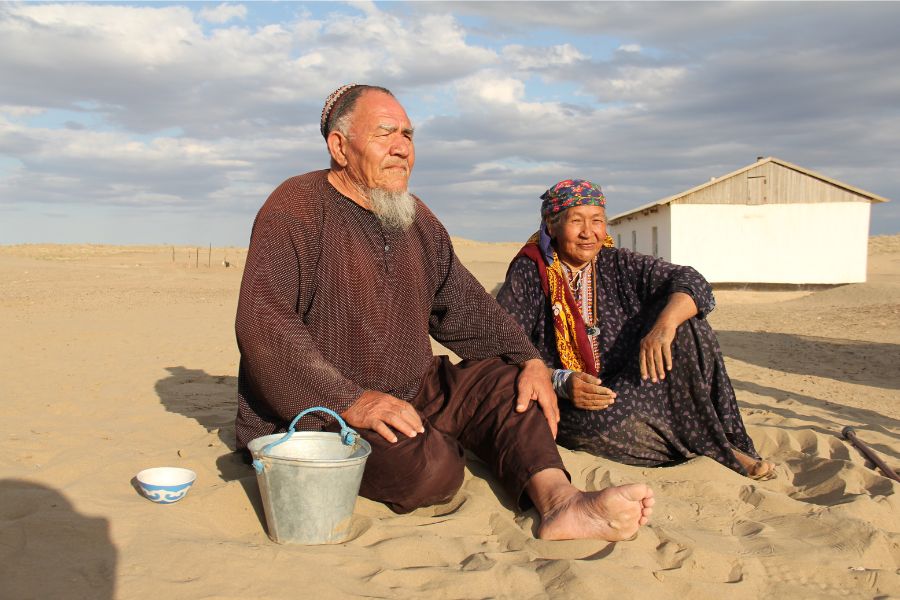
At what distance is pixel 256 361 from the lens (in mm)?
3035

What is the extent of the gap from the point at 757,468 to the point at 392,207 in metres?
2.13

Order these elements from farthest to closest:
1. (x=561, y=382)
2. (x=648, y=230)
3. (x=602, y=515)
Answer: (x=648, y=230), (x=561, y=382), (x=602, y=515)

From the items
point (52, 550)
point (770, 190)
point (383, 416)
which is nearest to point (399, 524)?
point (383, 416)

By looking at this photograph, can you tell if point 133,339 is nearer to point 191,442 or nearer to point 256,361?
point 191,442

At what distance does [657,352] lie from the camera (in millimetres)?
3695

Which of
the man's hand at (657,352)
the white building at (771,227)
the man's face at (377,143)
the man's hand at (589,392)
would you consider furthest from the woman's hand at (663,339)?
the white building at (771,227)

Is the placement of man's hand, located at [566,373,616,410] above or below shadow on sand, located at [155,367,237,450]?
above

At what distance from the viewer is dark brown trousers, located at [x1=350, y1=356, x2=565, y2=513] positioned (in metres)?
2.97

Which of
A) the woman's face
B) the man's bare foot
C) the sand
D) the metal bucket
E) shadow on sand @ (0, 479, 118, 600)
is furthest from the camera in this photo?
the woman's face

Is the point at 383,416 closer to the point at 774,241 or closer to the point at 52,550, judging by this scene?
the point at 52,550

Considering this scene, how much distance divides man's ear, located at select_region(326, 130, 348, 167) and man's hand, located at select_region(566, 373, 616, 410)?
1483 mm

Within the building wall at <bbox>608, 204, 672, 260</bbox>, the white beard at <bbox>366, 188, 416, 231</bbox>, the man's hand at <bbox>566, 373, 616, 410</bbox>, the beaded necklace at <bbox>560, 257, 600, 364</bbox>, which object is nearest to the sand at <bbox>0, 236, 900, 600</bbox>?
the man's hand at <bbox>566, 373, 616, 410</bbox>

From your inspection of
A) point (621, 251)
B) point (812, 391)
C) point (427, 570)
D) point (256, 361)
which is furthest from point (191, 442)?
point (812, 391)

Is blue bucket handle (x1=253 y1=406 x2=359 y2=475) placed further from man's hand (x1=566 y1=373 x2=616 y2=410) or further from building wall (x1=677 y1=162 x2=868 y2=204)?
building wall (x1=677 y1=162 x2=868 y2=204)
